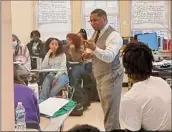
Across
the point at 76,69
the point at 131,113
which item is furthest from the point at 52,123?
the point at 76,69

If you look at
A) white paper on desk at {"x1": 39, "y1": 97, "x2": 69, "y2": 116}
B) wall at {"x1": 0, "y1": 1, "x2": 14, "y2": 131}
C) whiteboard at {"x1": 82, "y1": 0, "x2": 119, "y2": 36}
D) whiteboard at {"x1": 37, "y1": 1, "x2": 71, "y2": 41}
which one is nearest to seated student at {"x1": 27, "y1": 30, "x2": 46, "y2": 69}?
whiteboard at {"x1": 37, "y1": 1, "x2": 71, "y2": 41}

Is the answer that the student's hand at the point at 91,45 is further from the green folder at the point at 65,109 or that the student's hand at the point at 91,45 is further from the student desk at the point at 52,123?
the student desk at the point at 52,123

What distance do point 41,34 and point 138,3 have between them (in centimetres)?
175

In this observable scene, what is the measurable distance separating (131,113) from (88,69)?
1690mm

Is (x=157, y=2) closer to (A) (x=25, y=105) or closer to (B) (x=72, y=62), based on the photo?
(B) (x=72, y=62)

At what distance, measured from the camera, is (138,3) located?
498 cm

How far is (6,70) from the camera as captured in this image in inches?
22.4

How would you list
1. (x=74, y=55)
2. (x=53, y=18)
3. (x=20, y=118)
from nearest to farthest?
(x=20, y=118)
(x=74, y=55)
(x=53, y=18)

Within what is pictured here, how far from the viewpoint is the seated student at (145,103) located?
1358mm

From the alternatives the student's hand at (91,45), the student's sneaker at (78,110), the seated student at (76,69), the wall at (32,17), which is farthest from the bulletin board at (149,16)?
the student's hand at (91,45)

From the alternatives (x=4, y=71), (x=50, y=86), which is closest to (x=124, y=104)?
(x=4, y=71)

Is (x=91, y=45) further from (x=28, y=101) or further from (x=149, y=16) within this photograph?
(x=149, y=16)

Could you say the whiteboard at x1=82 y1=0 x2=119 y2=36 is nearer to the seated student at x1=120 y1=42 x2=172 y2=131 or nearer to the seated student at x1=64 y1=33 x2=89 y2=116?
the seated student at x1=64 y1=33 x2=89 y2=116

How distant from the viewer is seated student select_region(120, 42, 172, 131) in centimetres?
136
